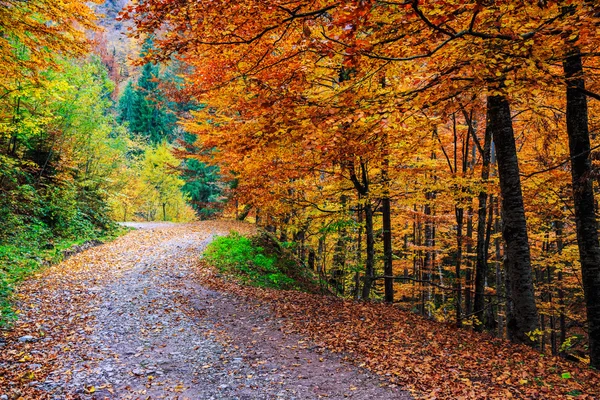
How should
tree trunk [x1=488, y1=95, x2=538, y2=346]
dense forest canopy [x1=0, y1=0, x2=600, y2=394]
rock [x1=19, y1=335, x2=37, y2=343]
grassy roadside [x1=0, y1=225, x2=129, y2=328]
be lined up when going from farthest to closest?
grassy roadside [x1=0, y1=225, x2=129, y2=328], tree trunk [x1=488, y1=95, x2=538, y2=346], rock [x1=19, y1=335, x2=37, y2=343], dense forest canopy [x1=0, y1=0, x2=600, y2=394]

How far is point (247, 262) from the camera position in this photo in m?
13.3

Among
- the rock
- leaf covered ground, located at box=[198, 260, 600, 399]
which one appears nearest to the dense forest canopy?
leaf covered ground, located at box=[198, 260, 600, 399]

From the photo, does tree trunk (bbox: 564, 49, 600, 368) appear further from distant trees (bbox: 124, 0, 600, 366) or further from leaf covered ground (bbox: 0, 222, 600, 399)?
leaf covered ground (bbox: 0, 222, 600, 399)

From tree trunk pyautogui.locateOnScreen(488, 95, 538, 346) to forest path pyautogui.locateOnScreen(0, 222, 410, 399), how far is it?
3.81 m

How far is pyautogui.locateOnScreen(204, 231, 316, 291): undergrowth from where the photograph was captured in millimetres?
12375

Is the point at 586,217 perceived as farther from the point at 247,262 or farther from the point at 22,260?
the point at 22,260

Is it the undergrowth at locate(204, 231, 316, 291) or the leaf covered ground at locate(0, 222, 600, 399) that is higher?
the undergrowth at locate(204, 231, 316, 291)

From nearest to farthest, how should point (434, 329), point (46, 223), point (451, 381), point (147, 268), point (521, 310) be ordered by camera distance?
point (451, 381) < point (521, 310) < point (434, 329) < point (147, 268) < point (46, 223)

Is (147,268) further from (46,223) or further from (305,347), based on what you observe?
(305,347)

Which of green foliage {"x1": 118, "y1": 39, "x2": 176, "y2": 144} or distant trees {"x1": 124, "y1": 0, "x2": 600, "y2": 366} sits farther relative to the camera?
green foliage {"x1": 118, "y1": 39, "x2": 176, "y2": 144}

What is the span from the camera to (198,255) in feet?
45.2

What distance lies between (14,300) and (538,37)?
10523 mm

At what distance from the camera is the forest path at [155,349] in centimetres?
489

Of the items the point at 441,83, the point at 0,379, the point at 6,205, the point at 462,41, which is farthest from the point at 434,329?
the point at 6,205
